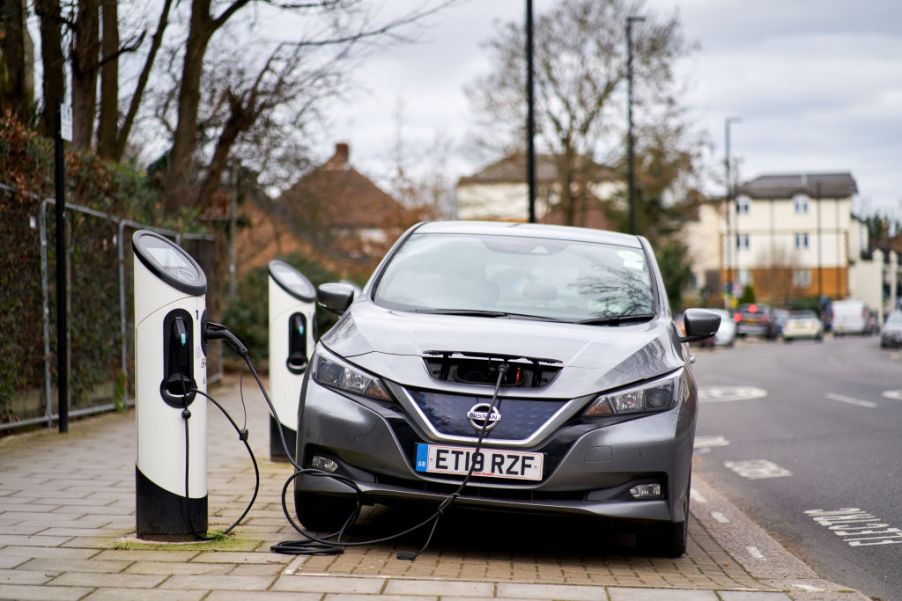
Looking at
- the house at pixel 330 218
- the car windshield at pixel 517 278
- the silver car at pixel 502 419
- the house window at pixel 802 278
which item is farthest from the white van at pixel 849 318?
the silver car at pixel 502 419

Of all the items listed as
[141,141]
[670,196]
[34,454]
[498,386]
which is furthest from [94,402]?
[670,196]

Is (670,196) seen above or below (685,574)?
above

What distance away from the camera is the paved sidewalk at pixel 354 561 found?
4625 millimetres

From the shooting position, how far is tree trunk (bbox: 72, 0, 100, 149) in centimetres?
1282

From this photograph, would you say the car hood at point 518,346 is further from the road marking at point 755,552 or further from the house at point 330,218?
the house at point 330,218

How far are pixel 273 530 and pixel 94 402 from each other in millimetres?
6817

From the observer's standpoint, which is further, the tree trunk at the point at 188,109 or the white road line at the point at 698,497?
the tree trunk at the point at 188,109

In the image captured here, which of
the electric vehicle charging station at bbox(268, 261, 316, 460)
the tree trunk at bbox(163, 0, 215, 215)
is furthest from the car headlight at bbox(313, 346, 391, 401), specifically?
the tree trunk at bbox(163, 0, 215, 215)

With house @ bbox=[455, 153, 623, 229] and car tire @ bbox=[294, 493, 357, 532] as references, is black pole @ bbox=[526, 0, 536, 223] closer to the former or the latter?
car tire @ bbox=[294, 493, 357, 532]

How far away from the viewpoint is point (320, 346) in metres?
5.91

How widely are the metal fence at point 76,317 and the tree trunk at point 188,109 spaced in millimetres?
1648

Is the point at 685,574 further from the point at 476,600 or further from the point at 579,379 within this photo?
the point at 476,600

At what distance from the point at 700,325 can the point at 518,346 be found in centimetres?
154

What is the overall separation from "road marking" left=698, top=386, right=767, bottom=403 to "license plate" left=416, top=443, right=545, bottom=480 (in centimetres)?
1295
